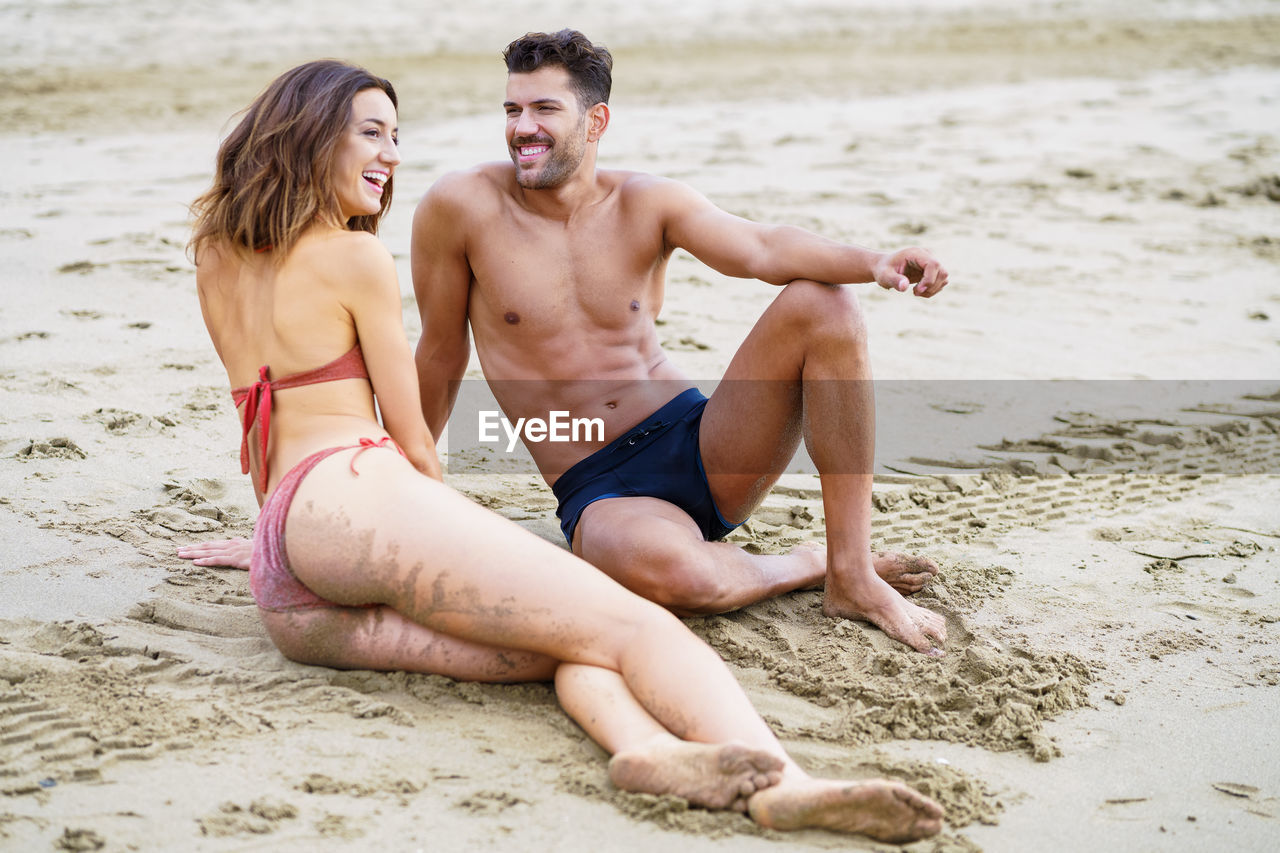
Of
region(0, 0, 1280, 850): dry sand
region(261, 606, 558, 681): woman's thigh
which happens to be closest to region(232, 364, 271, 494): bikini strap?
region(261, 606, 558, 681): woman's thigh

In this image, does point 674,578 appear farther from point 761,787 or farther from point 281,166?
point 281,166

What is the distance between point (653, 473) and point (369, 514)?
1.10 metres

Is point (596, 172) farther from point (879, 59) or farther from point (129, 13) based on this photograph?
point (129, 13)

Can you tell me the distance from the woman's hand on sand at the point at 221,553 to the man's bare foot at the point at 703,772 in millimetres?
1459

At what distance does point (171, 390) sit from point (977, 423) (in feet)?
10.0

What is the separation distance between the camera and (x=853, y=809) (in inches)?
86.0

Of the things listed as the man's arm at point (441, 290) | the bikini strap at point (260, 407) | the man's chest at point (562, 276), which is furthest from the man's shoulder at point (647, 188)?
the bikini strap at point (260, 407)

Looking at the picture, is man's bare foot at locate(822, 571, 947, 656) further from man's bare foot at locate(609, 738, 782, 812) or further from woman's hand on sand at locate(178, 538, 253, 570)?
woman's hand on sand at locate(178, 538, 253, 570)

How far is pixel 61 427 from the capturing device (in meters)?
4.08

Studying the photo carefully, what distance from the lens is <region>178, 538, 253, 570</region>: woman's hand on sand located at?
3.33 m

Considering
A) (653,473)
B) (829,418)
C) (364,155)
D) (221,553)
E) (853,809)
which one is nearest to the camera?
(853,809)

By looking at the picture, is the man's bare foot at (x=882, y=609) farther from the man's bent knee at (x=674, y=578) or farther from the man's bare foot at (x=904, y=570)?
the man's bent knee at (x=674, y=578)

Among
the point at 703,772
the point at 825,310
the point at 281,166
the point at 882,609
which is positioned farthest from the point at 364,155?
the point at 882,609

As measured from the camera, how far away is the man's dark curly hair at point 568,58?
3504 millimetres
